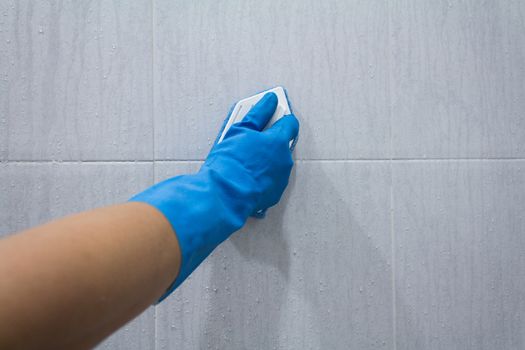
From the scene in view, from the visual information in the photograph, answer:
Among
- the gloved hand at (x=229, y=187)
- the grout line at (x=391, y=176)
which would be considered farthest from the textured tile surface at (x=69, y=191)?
the grout line at (x=391, y=176)

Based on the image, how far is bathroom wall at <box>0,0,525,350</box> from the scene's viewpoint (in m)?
0.66

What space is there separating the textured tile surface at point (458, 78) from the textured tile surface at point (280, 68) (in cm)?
5

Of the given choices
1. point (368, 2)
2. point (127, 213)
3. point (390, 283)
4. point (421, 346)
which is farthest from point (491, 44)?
point (127, 213)

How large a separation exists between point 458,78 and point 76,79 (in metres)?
0.76

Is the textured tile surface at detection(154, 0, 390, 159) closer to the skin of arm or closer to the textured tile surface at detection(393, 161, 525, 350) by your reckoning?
the textured tile surface at detection(393, 161, 525, 350)

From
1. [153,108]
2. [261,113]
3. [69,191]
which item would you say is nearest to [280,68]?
[261,113]

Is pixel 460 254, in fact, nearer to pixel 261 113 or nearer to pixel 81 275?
pixel 261 113

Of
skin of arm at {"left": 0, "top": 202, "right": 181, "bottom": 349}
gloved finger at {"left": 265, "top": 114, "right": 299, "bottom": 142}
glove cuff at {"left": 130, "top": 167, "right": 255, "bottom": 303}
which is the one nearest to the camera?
skin of arm at {"left": 0, "top": 202, "right": 181, "bottom": 349}

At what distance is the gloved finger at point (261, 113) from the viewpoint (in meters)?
0.64

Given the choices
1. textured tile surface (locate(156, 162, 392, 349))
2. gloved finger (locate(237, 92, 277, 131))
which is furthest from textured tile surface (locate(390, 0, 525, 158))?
gloved finger (locate(237, 92, 277, 131))

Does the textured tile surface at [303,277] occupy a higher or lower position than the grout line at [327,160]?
lower

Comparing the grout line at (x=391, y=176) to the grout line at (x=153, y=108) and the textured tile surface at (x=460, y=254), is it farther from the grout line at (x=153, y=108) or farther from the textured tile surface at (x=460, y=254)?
the grout line at (x=153, y=108)

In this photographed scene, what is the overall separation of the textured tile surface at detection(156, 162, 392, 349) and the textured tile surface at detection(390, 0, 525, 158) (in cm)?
13

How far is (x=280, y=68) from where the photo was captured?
687mm
